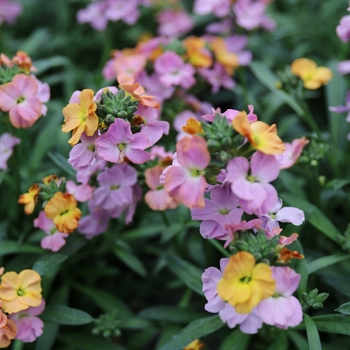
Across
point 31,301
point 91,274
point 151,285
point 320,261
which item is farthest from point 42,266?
point 320,261

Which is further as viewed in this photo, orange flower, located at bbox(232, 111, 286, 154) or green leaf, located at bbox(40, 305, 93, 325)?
green leaf, located at bbox(40, 305, 93, 325)

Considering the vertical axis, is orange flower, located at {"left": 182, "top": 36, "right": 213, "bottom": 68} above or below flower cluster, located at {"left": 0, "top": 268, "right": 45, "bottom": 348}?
above

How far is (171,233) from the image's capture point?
6.70 ft

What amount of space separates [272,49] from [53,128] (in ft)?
4.95

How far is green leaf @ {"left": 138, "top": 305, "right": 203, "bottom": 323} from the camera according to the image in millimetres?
2047

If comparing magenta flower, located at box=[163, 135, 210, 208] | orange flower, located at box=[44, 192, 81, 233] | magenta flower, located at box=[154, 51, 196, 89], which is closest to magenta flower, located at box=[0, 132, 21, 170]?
orange flower, located at box=[44, 192, 81, 233]

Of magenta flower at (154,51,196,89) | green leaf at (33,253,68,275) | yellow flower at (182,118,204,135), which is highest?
yellow flower at (182,118,204,135)

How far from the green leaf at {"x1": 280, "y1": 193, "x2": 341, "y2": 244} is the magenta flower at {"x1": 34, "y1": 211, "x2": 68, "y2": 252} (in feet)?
2.88

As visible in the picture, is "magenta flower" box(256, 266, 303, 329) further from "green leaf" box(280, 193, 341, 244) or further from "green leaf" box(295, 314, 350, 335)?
"green leaf" box(280, 193, 341, 244)

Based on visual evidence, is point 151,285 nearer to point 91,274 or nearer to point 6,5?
point 91,274

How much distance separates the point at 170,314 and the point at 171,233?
0.34 meters

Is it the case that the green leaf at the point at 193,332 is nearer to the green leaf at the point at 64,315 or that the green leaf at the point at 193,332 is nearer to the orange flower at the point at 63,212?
the green leaf at the point at 64,315

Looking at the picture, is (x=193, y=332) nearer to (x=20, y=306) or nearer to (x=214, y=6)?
(x=20, y=306)

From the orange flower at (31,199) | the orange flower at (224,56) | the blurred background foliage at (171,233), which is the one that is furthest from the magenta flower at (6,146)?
the orange flower at (224,56)
